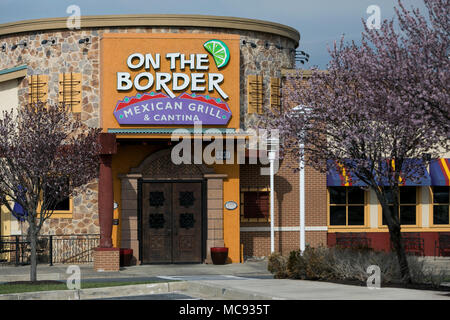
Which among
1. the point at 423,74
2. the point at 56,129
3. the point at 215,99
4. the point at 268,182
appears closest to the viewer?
the point at 423,74

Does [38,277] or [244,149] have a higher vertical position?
[244,149]

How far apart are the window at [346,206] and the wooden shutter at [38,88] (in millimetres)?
12146

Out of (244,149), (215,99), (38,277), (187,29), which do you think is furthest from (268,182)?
(38,277)

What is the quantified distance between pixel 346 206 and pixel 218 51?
8.65m

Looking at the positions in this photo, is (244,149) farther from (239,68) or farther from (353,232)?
(353,232)

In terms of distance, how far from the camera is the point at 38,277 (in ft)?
80.3

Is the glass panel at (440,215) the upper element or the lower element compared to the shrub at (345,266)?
upper

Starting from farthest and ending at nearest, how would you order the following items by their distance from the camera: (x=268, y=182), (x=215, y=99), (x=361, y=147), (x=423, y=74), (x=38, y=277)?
(x=268, y=182), (x=215, y=99), (x=38, y=277), (x=361, y=147), (x=423, y=74)

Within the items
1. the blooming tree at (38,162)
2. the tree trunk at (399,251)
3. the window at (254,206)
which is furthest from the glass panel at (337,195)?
the blooming tree at (38,162)

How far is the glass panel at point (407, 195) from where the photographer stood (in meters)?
33.4

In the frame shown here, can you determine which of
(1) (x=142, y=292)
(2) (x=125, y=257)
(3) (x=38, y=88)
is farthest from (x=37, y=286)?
(3) (x=38, y=88)

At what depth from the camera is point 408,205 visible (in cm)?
3338

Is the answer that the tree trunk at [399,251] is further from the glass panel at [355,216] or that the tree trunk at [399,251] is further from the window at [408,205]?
the window at [408,205]
